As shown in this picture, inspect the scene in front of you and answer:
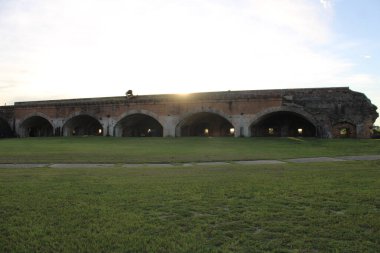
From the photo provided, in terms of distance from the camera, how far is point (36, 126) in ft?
136

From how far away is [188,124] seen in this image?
33.0 meters

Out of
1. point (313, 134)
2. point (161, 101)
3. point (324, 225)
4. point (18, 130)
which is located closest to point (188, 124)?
point (161, 101)

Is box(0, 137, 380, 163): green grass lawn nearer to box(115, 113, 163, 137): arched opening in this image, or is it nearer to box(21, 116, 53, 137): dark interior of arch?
box(115, 113, 163, 137): arched opening

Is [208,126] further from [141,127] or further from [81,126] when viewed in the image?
[81,126]

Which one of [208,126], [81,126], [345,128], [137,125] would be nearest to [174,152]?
[345,128]

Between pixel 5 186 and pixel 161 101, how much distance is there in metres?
23.7

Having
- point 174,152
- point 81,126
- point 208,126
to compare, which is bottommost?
point 174,152

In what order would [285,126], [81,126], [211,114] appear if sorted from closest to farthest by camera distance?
[285,126]
[211,114]
[81,126]

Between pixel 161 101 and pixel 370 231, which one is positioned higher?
pixel 161 101

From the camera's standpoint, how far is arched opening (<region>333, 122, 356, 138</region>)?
25312 millimetres

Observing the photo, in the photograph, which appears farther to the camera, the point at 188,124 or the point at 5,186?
the point at 188,124

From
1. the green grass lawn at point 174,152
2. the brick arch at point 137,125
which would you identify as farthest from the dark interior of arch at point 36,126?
the green grass lawn at point 174,152

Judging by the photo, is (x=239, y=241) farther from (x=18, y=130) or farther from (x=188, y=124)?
(x=18, y=130)

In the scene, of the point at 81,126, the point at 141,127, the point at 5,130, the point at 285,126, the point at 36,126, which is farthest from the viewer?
the point at 36,126
